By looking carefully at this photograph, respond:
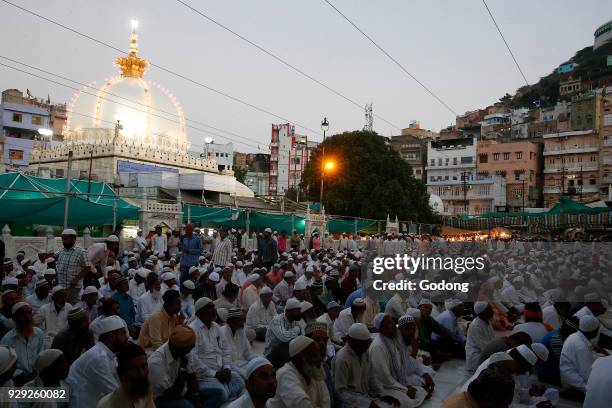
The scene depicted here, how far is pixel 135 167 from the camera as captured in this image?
30297mm

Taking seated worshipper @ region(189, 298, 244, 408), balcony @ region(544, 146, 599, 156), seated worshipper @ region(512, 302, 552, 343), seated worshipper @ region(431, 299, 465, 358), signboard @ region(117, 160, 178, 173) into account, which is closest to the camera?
seated worshipper @ region(189, 298, 244, 408)

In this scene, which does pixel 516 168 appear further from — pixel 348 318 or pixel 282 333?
pixel 282 333

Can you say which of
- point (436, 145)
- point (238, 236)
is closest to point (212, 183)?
point (238, 236)

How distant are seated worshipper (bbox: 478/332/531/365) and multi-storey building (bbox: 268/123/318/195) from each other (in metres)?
61.0

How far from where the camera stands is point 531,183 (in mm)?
51438

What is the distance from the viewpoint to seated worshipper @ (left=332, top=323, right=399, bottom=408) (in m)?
4.62

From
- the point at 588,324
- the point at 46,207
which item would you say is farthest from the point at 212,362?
the point at 46,207

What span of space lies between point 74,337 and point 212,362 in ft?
4.22

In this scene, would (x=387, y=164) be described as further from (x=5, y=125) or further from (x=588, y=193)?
(x=5, y=125)

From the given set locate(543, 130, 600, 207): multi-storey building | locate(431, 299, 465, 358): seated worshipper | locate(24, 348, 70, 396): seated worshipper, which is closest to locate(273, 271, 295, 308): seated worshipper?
locate(431, 299, 465, 358): seated worshipper

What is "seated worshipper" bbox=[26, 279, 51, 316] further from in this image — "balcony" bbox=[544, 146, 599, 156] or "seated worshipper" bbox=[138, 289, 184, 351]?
"balcony" bbox=[544, 146, 599, 156]

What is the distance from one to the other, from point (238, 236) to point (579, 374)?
49.8 feet

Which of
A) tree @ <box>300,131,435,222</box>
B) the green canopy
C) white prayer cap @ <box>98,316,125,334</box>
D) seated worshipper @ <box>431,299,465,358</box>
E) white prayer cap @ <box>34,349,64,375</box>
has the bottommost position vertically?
seated worshipper @ <box>431,299,465,358</box>

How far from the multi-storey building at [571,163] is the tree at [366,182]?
70.6ft
